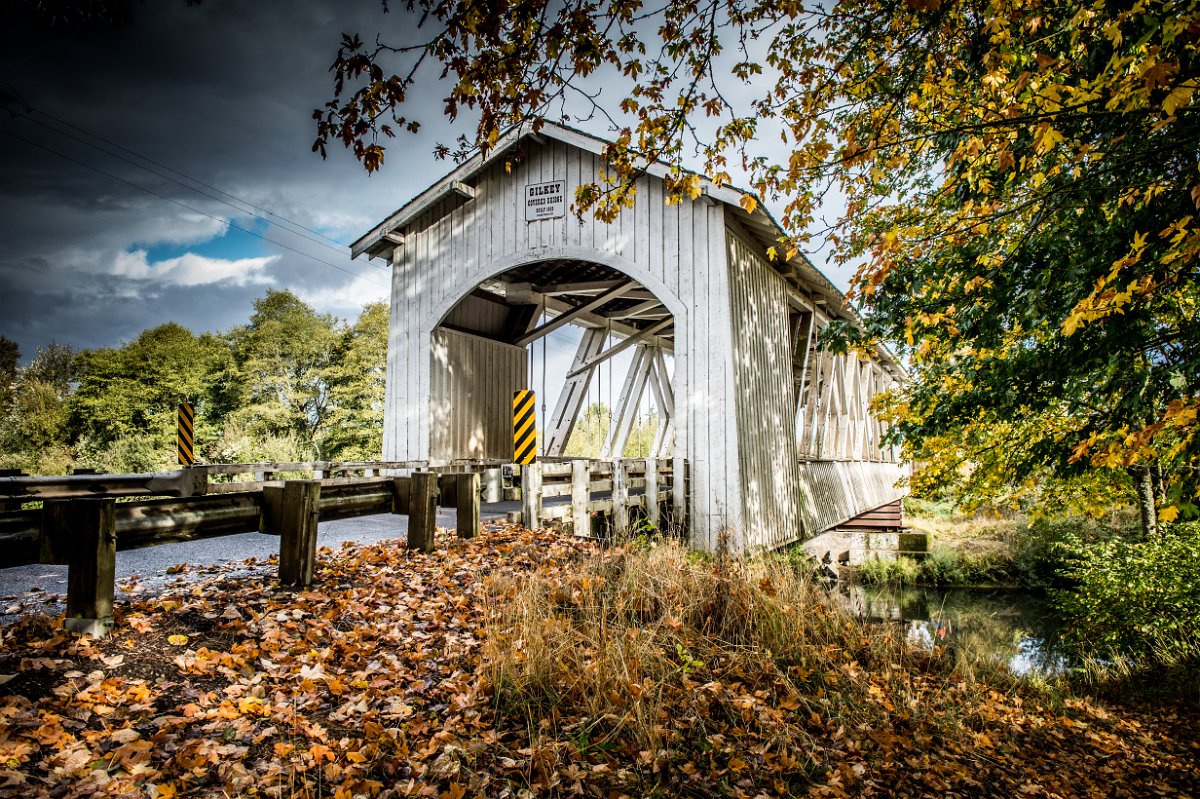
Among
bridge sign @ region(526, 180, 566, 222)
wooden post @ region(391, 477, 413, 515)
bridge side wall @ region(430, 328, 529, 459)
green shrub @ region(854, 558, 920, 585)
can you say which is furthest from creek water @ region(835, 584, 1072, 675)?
bridge sign @ region(526, 180, 566, 222)

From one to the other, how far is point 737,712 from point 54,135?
1744 centimetres

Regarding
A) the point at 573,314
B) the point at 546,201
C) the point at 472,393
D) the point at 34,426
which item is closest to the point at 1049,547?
the point at 573,314

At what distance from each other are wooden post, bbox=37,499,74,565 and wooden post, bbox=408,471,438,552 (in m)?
2.40

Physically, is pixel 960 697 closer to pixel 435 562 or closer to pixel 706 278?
pixel 435 562

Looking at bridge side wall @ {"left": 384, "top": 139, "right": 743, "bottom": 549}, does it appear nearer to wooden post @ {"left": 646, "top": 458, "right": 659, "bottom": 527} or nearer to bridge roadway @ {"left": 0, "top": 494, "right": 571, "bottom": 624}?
wooden post @ {"left": 646, "top": 458, "right": 659, "bottom": 527}

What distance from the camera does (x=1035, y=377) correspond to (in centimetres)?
482

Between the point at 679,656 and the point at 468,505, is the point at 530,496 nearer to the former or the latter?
the point at 468,505

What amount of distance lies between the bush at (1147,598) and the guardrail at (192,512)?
6.77 metres

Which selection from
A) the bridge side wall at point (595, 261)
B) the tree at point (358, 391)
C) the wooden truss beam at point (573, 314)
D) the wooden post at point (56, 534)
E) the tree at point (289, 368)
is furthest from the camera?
the tree at point (289, 368)

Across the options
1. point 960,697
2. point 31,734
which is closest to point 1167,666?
point 960,697

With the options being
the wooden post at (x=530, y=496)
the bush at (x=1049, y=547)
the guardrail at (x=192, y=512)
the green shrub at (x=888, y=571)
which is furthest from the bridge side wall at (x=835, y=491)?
the guardrail at (x=192, y=512)

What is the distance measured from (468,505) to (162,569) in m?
2.37

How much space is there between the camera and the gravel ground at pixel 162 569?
3.94m

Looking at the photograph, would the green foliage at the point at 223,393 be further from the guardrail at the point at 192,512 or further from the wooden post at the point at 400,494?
the wooden post at the point at 400,494
